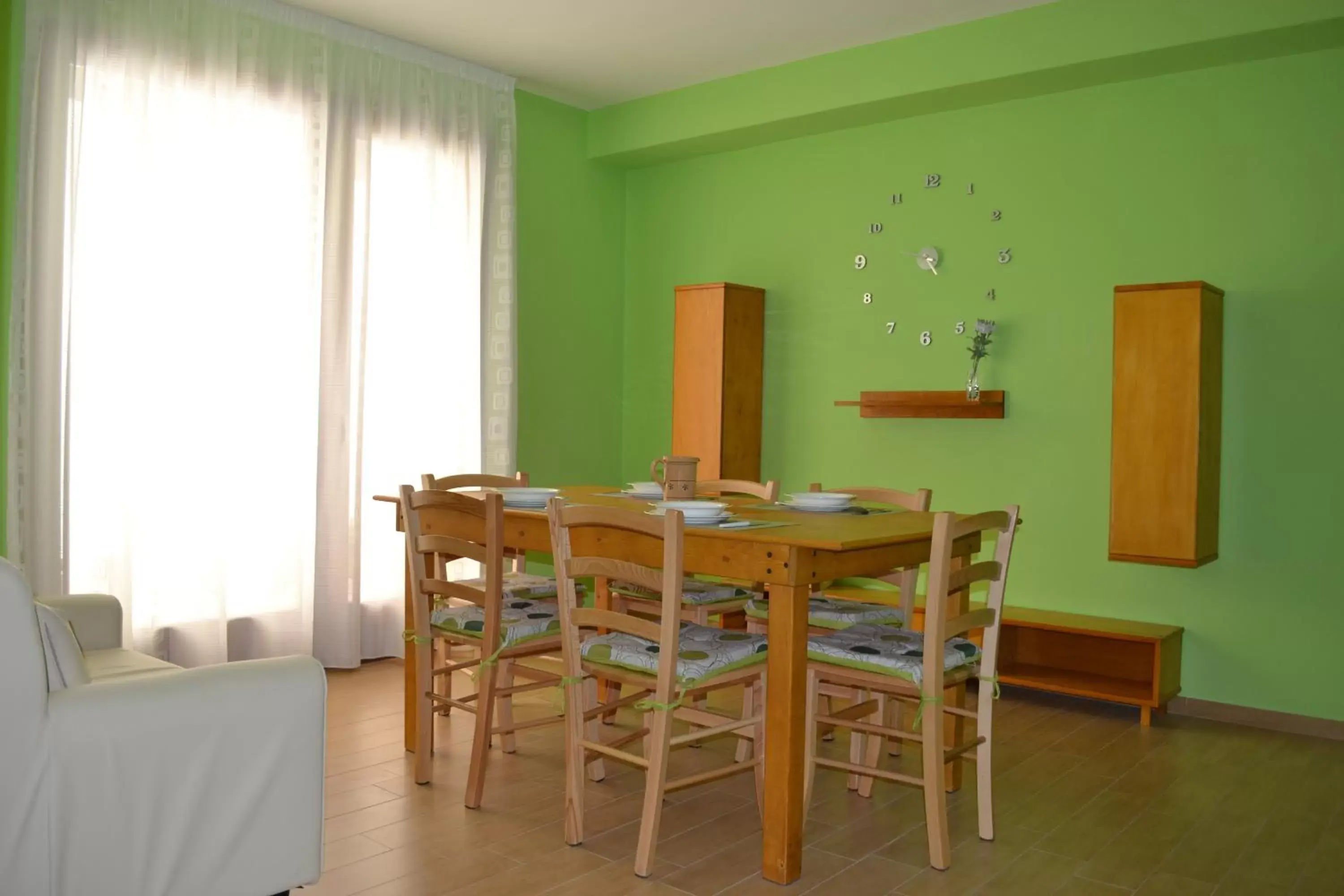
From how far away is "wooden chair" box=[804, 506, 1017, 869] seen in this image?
8.66ft

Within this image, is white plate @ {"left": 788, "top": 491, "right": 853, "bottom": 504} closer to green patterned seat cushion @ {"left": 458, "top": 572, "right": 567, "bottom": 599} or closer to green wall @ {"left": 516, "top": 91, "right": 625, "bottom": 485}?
green patterned seat cushion @ {"left": 458, "top": 572, "right": 567, "bottom": 599}

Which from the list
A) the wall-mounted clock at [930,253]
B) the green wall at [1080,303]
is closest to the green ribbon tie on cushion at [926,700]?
the green wall at [1080,303]

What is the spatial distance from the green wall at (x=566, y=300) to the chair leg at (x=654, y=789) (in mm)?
3229

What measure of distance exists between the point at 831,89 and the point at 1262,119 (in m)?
1.79

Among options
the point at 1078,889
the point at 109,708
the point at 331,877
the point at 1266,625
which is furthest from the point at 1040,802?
the point at 109,708

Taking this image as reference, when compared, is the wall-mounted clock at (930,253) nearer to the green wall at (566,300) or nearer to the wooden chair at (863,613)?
the wooden chair at (863,613)

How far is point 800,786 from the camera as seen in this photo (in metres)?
2.57

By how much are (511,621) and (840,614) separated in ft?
3.37

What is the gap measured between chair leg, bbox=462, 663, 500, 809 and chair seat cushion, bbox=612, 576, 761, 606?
0.73 meters

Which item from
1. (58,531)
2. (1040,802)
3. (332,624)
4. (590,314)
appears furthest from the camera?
(590,314)

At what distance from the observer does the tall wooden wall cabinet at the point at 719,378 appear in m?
5.35

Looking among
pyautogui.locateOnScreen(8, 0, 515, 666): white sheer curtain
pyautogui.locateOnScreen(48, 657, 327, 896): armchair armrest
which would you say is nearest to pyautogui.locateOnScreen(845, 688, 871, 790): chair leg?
pyautogui.locateOnScreen(48, 657, 327, 896): armchair armrest

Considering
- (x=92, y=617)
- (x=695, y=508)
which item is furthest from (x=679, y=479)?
(x=92, y=617)

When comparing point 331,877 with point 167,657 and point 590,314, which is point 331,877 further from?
point 590,314
